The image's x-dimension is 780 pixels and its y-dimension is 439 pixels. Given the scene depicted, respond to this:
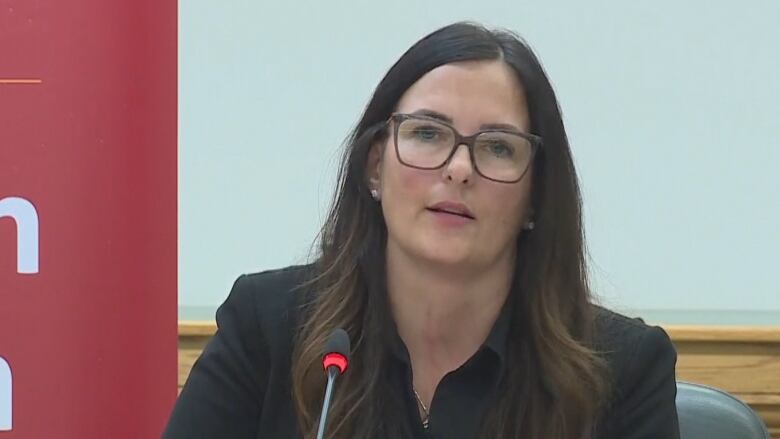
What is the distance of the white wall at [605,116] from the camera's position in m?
2.17

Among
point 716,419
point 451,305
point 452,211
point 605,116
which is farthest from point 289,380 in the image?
point 605,116

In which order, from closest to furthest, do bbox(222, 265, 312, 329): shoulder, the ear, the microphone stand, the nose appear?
1. the microphone stand
2. the nose
3. the ear
4. bbox(222, 265, 312, 329): shoulder

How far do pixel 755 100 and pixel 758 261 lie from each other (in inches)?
11.9

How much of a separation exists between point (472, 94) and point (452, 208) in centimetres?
14

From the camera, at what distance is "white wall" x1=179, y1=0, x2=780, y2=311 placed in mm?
2170

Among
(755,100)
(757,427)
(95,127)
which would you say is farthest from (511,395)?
(755,100)

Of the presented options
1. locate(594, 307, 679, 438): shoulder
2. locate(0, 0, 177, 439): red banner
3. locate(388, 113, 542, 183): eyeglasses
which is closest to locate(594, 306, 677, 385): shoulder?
locate(594, 307, 679, 438): shoulder

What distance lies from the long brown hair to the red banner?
9.3 inches

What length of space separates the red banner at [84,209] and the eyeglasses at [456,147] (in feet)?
1.17

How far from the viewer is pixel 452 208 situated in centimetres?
131

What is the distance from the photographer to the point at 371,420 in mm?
1393

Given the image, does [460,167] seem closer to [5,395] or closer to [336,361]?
[336,361]

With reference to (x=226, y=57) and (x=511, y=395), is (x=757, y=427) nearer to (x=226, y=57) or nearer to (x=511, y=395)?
(x=511, y=395)

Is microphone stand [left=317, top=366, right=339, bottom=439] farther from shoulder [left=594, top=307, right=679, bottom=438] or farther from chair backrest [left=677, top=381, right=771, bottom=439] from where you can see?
chair backrest [left=677, top=381, right=771, bottom=439]
